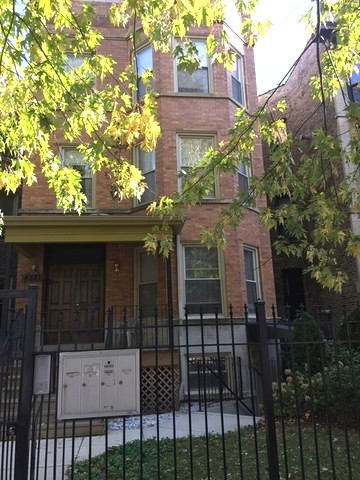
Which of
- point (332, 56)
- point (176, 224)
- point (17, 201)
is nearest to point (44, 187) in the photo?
point (17, 201)

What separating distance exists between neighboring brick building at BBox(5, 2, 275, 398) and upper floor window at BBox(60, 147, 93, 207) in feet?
0.10

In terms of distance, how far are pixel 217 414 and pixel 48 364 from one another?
18.3ft

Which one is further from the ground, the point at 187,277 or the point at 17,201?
the point at 17,201

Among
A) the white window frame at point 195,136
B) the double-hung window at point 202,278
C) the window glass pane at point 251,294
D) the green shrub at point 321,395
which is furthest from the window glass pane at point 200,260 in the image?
the green shrub at point 321,395

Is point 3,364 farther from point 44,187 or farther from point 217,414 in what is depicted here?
point 44,187

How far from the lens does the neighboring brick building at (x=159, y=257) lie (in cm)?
1093

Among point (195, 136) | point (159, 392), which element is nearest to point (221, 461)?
point (159, 392)

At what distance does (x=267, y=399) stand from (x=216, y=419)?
4.45 meters

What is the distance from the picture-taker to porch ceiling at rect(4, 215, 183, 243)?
1048cm

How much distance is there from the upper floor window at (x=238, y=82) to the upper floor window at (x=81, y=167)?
16.9 ft

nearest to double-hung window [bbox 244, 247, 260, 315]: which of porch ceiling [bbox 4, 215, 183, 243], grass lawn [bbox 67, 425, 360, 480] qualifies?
porch ceiling [bbox 4, 215, 183, 243]

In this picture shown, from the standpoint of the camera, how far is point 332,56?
6590 millimetres

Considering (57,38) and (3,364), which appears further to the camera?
(57,38)

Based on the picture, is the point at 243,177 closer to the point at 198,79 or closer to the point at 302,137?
the point at 198,79
